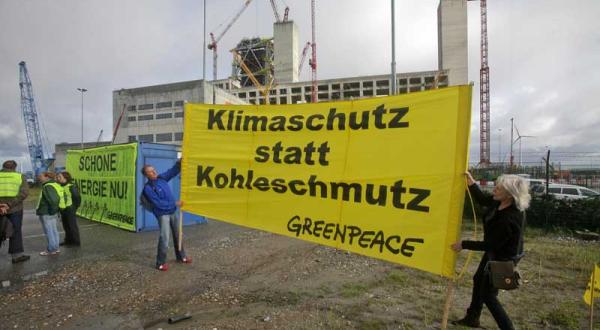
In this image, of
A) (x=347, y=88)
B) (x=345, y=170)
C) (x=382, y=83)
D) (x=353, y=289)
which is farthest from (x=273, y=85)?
(x=345, y=170)

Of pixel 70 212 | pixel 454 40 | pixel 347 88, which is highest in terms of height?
pixel 454 40

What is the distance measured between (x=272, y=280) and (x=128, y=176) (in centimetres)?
646

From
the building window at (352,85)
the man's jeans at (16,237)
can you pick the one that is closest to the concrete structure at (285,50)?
the building window at (352,85)

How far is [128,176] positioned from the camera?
9719mm

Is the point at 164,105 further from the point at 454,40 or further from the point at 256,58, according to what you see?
the point at 454,40

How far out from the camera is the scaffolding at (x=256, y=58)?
12000 cm

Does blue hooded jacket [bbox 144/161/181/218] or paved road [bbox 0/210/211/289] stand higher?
blue hooded jacket [bbox 144/161/181/218]

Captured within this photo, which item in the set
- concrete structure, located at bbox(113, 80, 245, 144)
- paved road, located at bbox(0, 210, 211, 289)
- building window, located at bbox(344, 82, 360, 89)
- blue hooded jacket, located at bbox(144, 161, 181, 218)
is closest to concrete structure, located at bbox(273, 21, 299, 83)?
building window, located at bbox(344, 82, 360, 89)

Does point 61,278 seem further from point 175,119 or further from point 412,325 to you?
point 175,119

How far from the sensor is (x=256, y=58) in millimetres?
124375

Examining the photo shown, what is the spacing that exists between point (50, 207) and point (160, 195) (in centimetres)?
281

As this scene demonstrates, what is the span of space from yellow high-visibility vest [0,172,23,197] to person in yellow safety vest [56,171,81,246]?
1.32 meters

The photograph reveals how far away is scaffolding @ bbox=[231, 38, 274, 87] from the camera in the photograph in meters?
120

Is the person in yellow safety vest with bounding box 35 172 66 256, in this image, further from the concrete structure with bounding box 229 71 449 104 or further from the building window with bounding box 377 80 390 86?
the building window with bounding box 377 80 390 86
